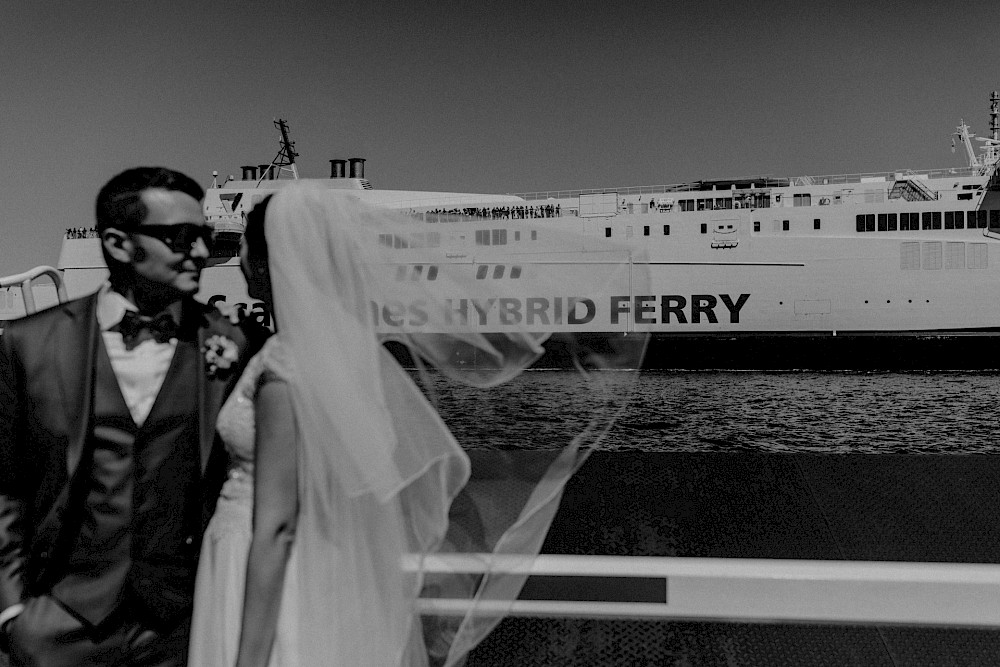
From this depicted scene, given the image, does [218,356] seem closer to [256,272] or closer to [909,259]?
[256,272]

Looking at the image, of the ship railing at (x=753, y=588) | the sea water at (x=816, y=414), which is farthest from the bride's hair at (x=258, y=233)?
the sea water at (x=816, y=414)

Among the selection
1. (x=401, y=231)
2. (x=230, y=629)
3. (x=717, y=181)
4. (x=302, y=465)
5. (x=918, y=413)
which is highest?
(x=717, y=181)

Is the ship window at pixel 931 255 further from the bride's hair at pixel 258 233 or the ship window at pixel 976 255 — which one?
the bride's hair at pixel 258 233

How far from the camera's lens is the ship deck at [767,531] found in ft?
4.94

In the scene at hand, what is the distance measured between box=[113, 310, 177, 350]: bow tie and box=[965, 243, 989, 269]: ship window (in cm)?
2631

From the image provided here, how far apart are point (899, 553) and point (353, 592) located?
155 cm

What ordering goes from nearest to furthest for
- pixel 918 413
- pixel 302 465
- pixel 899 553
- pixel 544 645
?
pixel 302 465, pixel 544 645, pixel 899 553, pixel 918 413

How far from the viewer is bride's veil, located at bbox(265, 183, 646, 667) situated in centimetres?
87

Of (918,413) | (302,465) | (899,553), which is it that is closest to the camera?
(302,465)

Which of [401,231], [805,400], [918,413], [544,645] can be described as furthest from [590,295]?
[805,400]

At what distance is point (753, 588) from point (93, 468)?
84 centimetres

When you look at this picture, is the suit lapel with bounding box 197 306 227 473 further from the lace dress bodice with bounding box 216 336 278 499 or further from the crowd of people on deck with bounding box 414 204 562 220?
the crowd of people on deck with bounding box 414 204 562 220

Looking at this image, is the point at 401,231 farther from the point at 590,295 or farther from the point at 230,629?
the point at 230,629

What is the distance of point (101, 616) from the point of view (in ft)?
2.91
